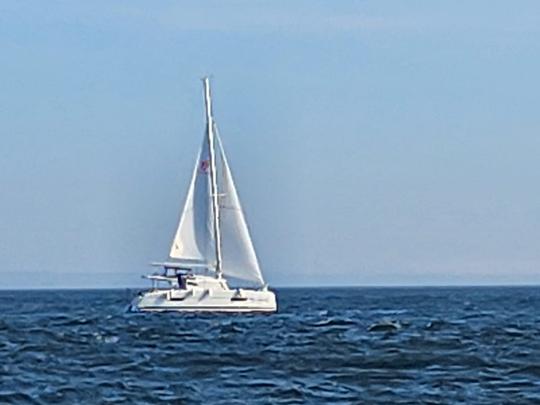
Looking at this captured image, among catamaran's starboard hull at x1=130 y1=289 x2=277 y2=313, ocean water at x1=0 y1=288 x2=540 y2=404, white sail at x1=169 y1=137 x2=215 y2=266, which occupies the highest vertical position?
white sail at x1=169 y1=137 x2=215 y2=266

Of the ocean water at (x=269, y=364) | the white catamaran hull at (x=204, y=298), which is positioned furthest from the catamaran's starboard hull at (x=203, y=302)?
the ocean water at (x=269, y=364)


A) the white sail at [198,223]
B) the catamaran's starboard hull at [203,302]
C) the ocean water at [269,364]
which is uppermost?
the white sail at [198,223]

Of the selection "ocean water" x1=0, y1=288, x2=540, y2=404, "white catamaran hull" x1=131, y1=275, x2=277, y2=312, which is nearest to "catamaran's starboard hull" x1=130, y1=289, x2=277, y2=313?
"white catamaran hull" x1=131, y1=275, x2=277, y2=312

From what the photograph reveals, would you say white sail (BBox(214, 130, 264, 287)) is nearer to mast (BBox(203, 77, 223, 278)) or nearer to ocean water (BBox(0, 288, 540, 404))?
mast (BBox(203, 77, 223, 278))

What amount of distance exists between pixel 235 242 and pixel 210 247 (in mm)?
1316

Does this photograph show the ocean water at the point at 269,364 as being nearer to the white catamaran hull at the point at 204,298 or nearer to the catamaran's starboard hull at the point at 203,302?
the catamaran's starboard hull at the point at 203,302

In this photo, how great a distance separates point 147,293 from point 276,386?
44817 millimetres

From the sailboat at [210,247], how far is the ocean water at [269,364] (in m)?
13.6

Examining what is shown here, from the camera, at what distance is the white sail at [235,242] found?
83.1 metres

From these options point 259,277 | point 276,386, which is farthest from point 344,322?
point 276,386

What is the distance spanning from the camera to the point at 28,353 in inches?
1884

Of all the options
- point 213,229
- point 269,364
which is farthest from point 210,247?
point 269,364

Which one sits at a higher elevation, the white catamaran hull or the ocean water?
the white catamaran hull

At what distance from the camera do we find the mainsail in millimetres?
83125
